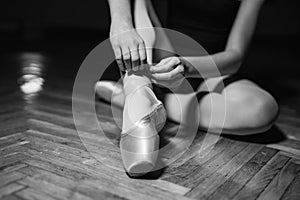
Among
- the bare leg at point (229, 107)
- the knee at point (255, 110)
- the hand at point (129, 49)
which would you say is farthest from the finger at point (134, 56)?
the knee at point (255, 110)

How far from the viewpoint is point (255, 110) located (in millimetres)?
798

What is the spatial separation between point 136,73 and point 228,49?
0.27m

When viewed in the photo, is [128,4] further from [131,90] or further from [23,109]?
[23,109]

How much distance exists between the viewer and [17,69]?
4.61 feet

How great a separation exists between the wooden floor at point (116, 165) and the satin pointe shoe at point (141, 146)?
2cm

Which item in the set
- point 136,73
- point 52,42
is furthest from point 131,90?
point 52,42

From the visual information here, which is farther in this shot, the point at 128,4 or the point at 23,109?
the point at 23,109

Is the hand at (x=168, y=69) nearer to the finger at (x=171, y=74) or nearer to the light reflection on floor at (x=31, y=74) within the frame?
the finger at (x=171, y=74)

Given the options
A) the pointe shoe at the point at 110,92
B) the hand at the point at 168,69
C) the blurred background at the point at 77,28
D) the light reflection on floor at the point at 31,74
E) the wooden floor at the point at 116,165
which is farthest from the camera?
the blurred background at the point at 77,28

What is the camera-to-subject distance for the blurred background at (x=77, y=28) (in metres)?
2.06

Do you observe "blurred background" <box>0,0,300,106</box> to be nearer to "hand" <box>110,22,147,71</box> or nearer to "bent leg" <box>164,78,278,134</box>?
"bent leg" <box>164,78,278,134</box>

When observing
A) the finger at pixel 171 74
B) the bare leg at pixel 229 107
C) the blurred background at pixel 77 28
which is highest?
the finger at pixel 171 74

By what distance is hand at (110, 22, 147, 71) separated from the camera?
0.68m

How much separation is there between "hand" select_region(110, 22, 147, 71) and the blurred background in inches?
47.8
